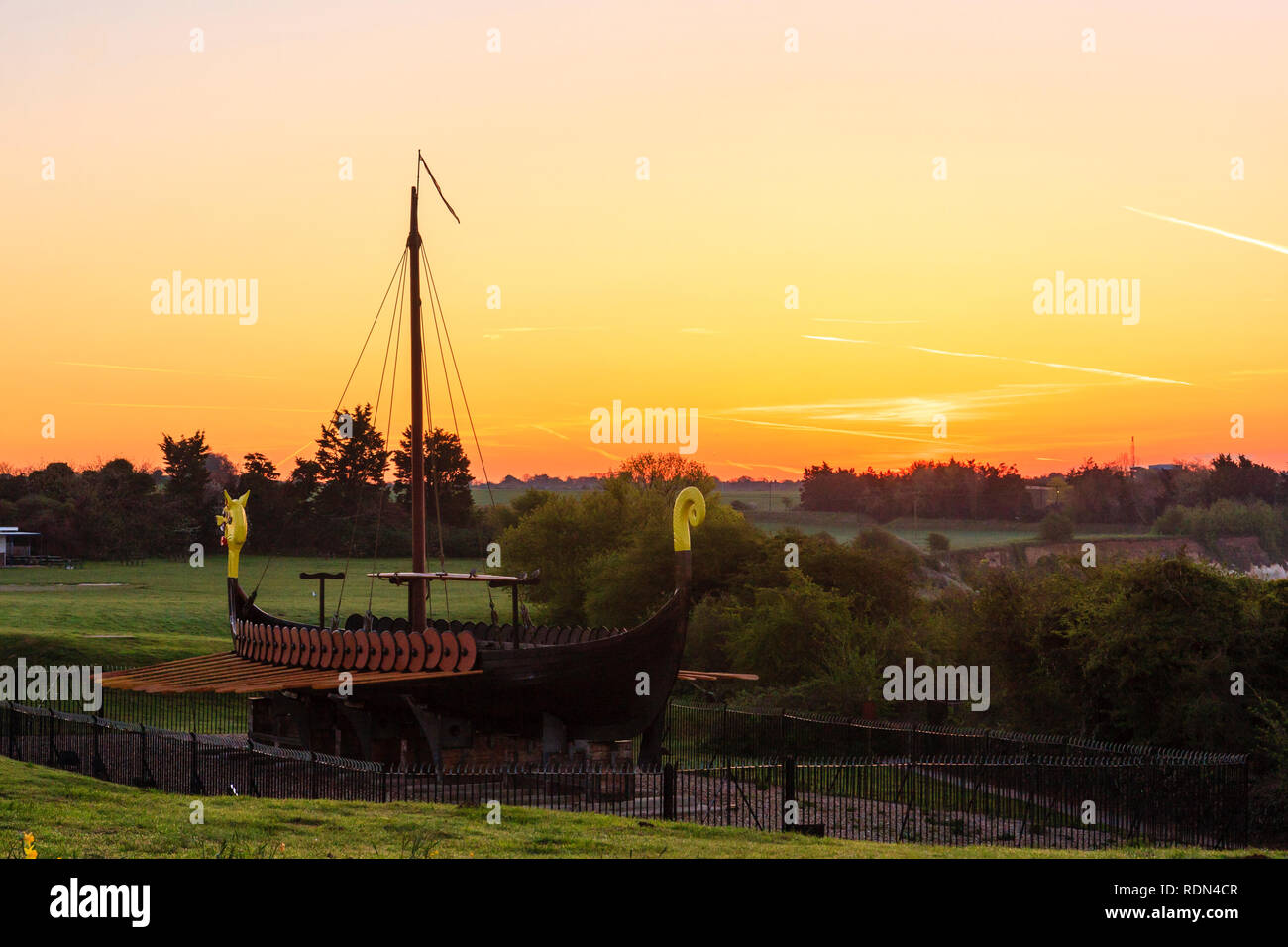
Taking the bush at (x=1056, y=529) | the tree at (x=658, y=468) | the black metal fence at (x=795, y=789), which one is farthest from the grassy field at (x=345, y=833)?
the bush at (x=1056, y=529)

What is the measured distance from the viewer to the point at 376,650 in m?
21.6

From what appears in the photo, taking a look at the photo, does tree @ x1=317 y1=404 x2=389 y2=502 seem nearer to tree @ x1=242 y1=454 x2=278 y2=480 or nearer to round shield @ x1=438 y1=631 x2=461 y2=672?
tree @ x1=242 y1=454 x2=278 y2=480

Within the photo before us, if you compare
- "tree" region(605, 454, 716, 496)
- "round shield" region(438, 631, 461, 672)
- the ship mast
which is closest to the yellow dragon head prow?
the ship mast

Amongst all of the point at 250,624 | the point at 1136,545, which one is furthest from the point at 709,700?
the point at 1136,545

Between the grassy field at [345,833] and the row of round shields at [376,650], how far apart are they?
4818 mm

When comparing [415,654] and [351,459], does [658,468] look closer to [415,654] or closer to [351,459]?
[351,459]

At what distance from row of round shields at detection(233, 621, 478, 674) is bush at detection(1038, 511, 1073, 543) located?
92147mm

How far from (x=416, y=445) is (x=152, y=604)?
37902mm

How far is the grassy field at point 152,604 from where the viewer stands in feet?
136

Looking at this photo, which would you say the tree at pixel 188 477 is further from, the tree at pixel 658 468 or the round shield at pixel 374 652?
the round shield at pixel 374 652

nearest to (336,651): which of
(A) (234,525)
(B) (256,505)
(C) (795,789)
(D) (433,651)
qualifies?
(D) (433,651)

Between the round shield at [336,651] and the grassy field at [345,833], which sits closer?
the grassy field at [345,833]
